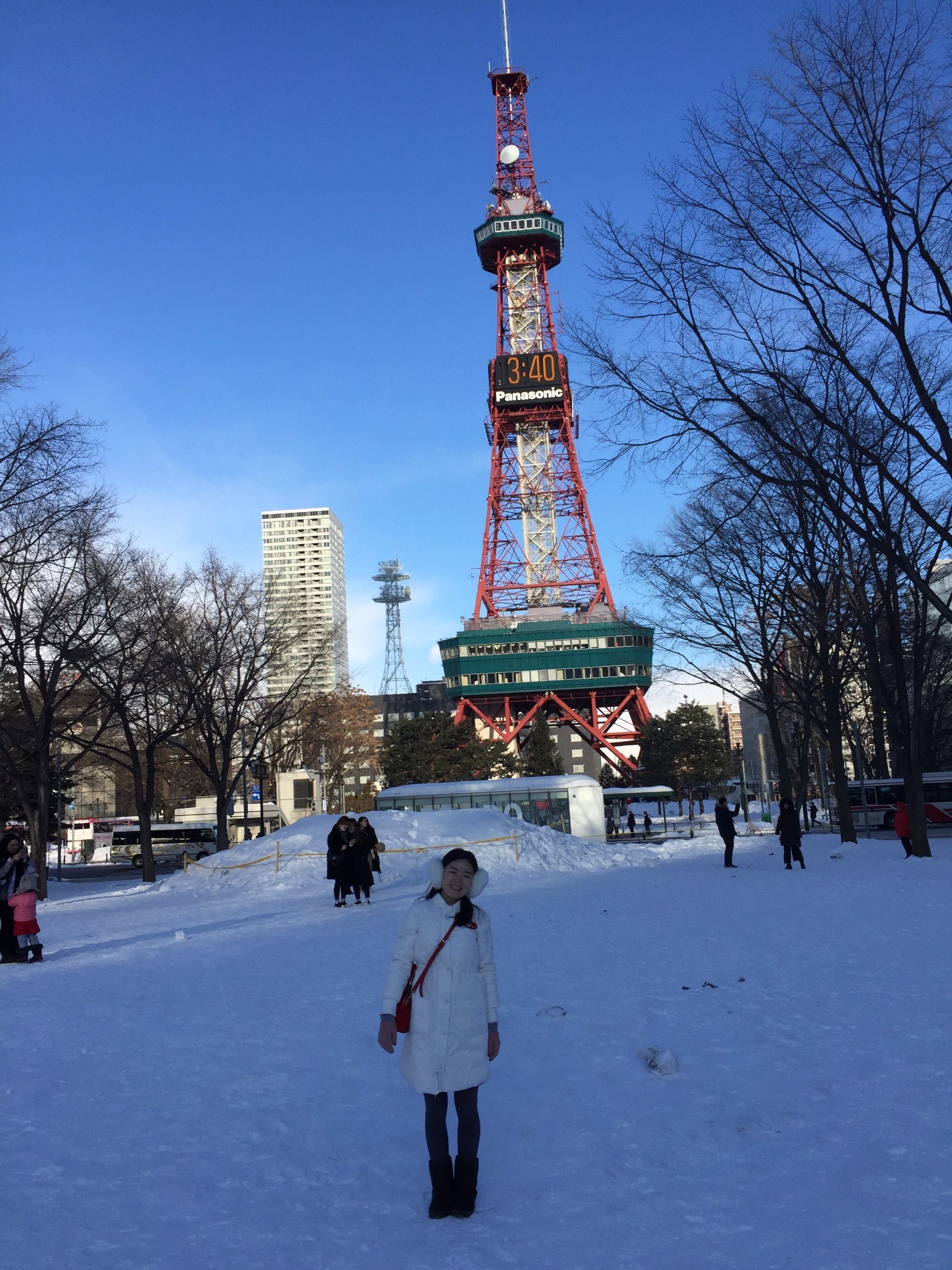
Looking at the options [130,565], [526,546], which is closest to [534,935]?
[130,565]

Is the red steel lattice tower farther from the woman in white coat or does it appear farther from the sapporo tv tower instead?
the woman in white coat

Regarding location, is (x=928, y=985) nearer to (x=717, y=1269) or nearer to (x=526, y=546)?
(x=717, y=1269)

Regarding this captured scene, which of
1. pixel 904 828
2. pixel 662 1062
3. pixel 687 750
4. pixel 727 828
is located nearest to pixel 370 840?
pixel 727 828

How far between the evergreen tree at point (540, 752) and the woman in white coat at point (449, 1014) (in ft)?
245

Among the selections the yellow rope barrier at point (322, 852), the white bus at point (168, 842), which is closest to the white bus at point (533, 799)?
the yellow rope barrier at point (322, 852)

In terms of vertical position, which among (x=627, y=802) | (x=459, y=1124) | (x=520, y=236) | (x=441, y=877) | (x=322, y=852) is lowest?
(x=459, y=1124)

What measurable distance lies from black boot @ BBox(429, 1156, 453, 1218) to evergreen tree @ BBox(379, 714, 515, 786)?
5764 centimetres

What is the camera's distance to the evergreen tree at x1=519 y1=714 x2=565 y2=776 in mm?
81625

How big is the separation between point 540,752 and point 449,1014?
264ft

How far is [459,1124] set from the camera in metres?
4.27

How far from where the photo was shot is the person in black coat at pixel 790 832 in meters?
20.8

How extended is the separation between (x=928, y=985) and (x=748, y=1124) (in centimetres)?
377

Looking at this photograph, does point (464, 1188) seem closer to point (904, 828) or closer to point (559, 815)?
point (904, 828)

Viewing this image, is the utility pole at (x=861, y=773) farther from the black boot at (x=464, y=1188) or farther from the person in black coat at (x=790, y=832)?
the black boot at (x=464, y=1188)
